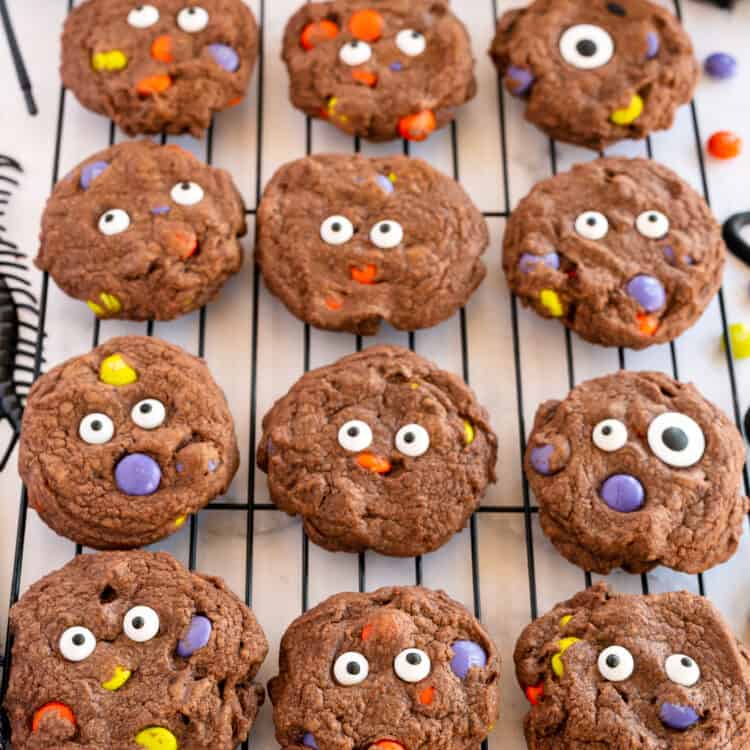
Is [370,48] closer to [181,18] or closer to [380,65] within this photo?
[380,65]

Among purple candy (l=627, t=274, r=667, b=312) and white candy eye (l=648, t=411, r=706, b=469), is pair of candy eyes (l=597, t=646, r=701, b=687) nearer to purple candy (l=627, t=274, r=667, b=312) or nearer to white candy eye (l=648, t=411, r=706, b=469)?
white candy eye (l=648, t=411, r=706, b=469)

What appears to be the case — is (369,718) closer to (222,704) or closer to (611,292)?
(222,704)

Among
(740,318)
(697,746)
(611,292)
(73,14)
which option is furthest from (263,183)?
(697,746)

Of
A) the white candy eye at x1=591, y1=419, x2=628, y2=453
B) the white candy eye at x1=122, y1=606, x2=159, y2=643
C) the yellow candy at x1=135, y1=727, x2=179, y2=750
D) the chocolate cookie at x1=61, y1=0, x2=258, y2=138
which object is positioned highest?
the chocolate cookie at x1=61, y1=0, x2=258, y2=138

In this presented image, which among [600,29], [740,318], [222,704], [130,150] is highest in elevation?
[600,29]

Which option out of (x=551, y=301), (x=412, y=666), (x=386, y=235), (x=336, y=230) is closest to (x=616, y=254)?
(x=551, y=301)

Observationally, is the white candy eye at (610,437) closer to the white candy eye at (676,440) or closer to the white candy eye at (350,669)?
the white candy eye at (676,440)

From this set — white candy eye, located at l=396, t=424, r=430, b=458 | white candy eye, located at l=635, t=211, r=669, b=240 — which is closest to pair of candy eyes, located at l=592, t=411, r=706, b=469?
white candy eye, located at l=396, t=424, r=430, b=458
